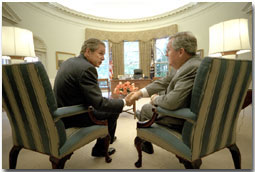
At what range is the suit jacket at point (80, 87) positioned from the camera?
133 centimetres

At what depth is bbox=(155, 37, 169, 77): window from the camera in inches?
289

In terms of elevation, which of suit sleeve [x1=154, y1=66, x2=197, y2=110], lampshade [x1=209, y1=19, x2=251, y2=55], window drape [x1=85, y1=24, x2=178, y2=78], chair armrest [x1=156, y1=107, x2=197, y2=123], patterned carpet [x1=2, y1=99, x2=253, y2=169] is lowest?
patterned carpet [x1=2, y1=99, x2=253, y2=169]

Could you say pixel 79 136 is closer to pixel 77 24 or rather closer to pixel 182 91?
pixel 182 91

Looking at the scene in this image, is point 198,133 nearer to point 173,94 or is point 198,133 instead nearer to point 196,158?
point 196,158

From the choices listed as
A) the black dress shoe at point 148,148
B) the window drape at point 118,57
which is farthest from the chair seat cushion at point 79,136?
the window drape at point 118,57

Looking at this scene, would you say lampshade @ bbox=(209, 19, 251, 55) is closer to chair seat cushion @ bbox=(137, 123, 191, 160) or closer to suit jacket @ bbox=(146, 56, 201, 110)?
suit jacket @ bbox=(146, 56, 201, 110)

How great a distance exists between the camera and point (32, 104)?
1034mm

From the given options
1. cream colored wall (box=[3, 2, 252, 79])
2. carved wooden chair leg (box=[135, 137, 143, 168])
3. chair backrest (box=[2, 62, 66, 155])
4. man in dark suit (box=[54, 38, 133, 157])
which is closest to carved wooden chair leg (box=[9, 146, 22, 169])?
chair backrest (box=[2, 62, 66, 155])

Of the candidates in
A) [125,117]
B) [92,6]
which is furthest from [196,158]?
[92,6]

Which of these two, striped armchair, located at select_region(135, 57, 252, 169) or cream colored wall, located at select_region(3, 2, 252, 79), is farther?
cream colored wall, located at select_region(3, 2, 252, 79)

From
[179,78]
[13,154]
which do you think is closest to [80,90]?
[13,154]

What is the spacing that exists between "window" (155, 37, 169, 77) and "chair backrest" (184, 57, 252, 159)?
646 centimetres

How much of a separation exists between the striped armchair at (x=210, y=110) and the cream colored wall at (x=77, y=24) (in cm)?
443

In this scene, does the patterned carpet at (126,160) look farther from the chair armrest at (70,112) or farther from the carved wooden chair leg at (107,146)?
the chair armrest at (70,112)
